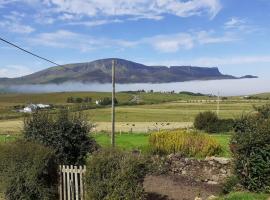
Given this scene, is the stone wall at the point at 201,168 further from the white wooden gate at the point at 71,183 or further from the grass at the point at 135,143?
the white wooden gate at the point at 71,183

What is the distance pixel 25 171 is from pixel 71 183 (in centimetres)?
157

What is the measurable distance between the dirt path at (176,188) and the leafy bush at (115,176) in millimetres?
3583

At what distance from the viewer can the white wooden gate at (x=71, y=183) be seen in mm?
16156

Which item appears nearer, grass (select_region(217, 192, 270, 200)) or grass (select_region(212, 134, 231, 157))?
grass (select_region(217, 192, 270, 200))

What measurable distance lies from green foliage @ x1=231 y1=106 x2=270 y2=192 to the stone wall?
207 inches

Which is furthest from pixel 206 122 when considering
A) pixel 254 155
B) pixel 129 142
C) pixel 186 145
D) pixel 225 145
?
pixel 254 155

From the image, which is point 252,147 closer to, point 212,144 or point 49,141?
point 49,141

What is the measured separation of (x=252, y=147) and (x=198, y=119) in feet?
158

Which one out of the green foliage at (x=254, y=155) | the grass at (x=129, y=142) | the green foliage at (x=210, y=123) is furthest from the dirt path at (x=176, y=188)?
the green foliage at (x=210, y=123)

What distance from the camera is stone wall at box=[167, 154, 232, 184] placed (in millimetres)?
23391

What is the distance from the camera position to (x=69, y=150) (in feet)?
63.9

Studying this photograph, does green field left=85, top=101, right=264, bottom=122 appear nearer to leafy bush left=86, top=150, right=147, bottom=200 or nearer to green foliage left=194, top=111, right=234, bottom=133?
green foliage left=194, top=111, right=234, bottom=133

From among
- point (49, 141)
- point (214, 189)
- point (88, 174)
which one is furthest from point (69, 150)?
point (214, 189)

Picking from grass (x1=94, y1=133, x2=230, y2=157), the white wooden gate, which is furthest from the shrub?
the white wooden gate
